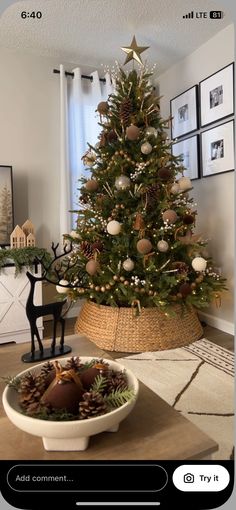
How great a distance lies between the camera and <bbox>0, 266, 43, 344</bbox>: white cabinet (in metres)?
1.71

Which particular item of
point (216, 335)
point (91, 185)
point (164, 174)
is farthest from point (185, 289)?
point (91, 185)

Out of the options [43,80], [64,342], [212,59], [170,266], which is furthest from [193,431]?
[43,80]

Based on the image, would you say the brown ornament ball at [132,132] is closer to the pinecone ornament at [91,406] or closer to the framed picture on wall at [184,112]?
the framed picture on wall at [184,112]

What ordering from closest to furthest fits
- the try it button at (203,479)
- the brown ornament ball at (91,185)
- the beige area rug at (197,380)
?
1. the try it button at (203,479)
2. the beige area rug at (197,380)
3. the brown ornament ball at (91,185)

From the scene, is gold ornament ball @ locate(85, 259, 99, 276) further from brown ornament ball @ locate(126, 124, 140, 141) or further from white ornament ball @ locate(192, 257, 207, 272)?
brown ornament ball @ locate(126, 124, 140, 141)

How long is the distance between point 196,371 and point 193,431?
0.89 m

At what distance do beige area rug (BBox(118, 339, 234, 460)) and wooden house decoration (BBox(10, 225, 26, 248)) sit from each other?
885mm

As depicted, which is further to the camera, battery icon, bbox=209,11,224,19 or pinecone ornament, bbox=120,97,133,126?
pinecone ornament, bbox=120,97,133,126

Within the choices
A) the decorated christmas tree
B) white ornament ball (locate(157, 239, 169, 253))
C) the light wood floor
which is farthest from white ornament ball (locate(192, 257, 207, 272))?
the light wood floor

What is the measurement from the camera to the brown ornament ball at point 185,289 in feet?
5.09

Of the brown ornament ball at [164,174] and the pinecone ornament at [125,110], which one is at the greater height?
the pinecone ornament at [125,110]

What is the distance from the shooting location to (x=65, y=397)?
0.46 meters

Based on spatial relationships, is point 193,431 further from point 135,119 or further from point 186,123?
point 186,123

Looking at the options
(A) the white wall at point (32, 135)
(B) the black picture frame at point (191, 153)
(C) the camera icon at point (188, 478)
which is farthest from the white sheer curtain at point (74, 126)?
(C) the camera icon at point (188, 478)
